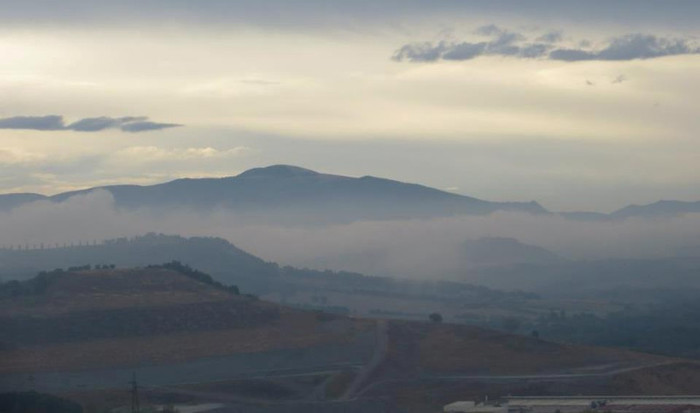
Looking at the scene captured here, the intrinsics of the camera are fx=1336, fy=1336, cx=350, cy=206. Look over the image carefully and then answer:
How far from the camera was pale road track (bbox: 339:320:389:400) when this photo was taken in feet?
271

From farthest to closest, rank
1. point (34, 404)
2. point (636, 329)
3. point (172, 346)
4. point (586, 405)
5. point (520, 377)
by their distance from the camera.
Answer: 1. point (636, 329)
2. point (172, 346)
3. point (520, 377)
4. point (586, 405)
5. point (34, 404)

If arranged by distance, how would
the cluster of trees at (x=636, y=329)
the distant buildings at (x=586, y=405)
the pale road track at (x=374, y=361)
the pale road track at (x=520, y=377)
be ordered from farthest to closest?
the cluster of trees at (x=636, y=329) → the pale road track at (x=520, y=377) → the pale road track at (x=374, y=361) → the distant buildings at (x=586, y=405)

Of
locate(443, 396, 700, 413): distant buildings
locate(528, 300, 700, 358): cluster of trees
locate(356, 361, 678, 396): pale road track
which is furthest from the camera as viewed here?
locate(528, 300, 700, 358): cluster of trees

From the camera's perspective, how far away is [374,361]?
305ft

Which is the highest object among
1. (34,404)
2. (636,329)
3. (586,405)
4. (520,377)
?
(636,329)

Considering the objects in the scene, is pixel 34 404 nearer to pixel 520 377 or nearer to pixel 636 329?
pixel 520 377

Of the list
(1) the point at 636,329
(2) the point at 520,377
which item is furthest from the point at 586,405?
(1) the point at 636,329

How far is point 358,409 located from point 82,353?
1018 inches

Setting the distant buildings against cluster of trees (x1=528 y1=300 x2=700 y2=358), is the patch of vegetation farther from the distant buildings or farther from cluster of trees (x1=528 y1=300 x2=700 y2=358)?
cluster of trees (x1=528 y1=300 x2=700 y2=358)

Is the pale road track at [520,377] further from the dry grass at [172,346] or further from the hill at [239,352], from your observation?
the dry grass at [172,346]

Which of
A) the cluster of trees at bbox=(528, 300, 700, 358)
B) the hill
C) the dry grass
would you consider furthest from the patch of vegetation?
the cluster of trees at bbox=(528, 300, 700, 358)

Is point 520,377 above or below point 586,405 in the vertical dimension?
above

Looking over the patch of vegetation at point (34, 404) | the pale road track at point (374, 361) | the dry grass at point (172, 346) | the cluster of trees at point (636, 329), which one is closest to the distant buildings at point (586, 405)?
the pale road track at point (374, 361)

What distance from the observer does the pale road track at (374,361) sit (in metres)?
82.8
